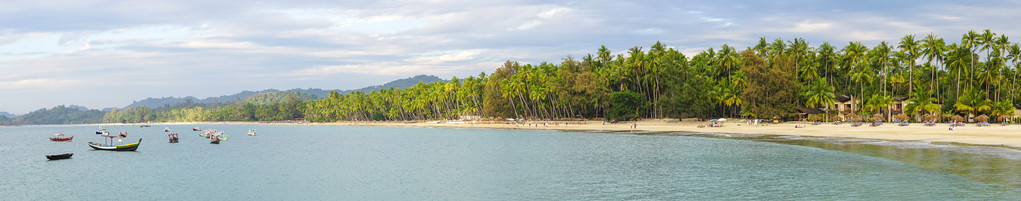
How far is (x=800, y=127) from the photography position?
91.6 m

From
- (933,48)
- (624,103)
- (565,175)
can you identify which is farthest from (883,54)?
(565,175)

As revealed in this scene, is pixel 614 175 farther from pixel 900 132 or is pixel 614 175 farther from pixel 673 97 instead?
pixel 673 97

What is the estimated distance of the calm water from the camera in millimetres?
34406

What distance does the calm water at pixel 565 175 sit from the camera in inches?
1355

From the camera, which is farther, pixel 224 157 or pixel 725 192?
pixel 224 157

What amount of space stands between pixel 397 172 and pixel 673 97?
75.1m

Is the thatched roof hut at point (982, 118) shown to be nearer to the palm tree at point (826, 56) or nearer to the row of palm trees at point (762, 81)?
the row of palm trees at point (762, 81)

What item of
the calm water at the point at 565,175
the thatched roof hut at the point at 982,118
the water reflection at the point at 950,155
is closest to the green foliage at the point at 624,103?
the thatched roof hut at the point at 982,118

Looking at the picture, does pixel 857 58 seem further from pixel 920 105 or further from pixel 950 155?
pixel 950 155

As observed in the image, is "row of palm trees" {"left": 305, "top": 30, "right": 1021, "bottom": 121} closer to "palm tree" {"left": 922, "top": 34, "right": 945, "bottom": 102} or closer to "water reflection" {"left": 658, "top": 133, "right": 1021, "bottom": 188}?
"palm tree" {"left": 922, "top": 34, "right": 945, "bottom": 102}

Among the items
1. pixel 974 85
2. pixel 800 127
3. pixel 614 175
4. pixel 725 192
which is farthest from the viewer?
pixel 974 85

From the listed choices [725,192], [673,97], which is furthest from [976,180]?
[673,97]

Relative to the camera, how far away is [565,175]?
1700 inches

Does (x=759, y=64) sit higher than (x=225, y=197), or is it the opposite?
(x=759, y=64)
